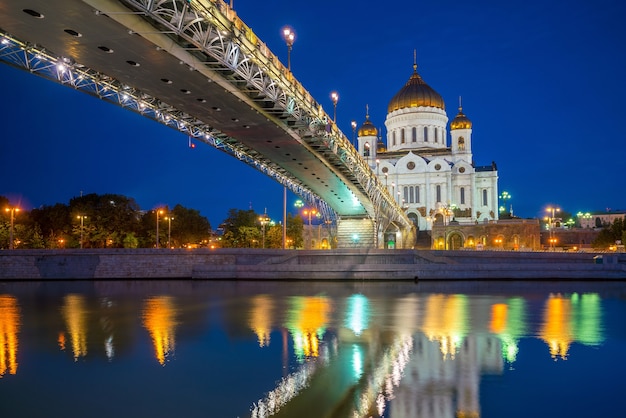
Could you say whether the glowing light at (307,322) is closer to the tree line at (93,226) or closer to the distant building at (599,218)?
the tree line at (93,226)

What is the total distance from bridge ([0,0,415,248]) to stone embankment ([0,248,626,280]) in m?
8.01

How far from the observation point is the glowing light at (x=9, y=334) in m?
12.6

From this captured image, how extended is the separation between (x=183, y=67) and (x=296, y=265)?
79.4 ft

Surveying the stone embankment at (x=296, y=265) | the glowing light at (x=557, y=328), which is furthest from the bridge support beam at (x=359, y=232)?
the glowing light at (x=557, y=328)

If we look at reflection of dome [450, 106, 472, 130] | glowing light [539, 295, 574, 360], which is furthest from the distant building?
glowing light [539, 295, 574, 360]

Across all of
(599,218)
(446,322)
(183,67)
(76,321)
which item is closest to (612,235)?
(446,322)

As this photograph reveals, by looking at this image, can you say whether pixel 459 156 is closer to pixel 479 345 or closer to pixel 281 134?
pixel 281 134

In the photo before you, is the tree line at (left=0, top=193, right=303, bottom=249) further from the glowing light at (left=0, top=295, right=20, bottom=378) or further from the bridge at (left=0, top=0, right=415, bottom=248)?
the glowing light at (left=0, top=295, right=20, bottom=378)

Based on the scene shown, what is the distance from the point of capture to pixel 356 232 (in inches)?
2618

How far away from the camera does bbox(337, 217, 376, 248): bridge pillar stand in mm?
65375

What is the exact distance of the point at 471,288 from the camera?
3400 centimetres

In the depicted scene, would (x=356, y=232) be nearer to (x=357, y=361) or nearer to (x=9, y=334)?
(x=9, y=334)

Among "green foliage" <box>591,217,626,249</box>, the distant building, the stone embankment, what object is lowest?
the stone embankment

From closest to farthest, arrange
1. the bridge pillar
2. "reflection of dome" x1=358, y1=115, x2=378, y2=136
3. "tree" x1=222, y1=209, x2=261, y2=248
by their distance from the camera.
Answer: the bridge pillar
"tree" x1=222, y1=209, x2=261, y2=248
"reflection of dome" x1=358, y1=115, x2=378, y2=136
